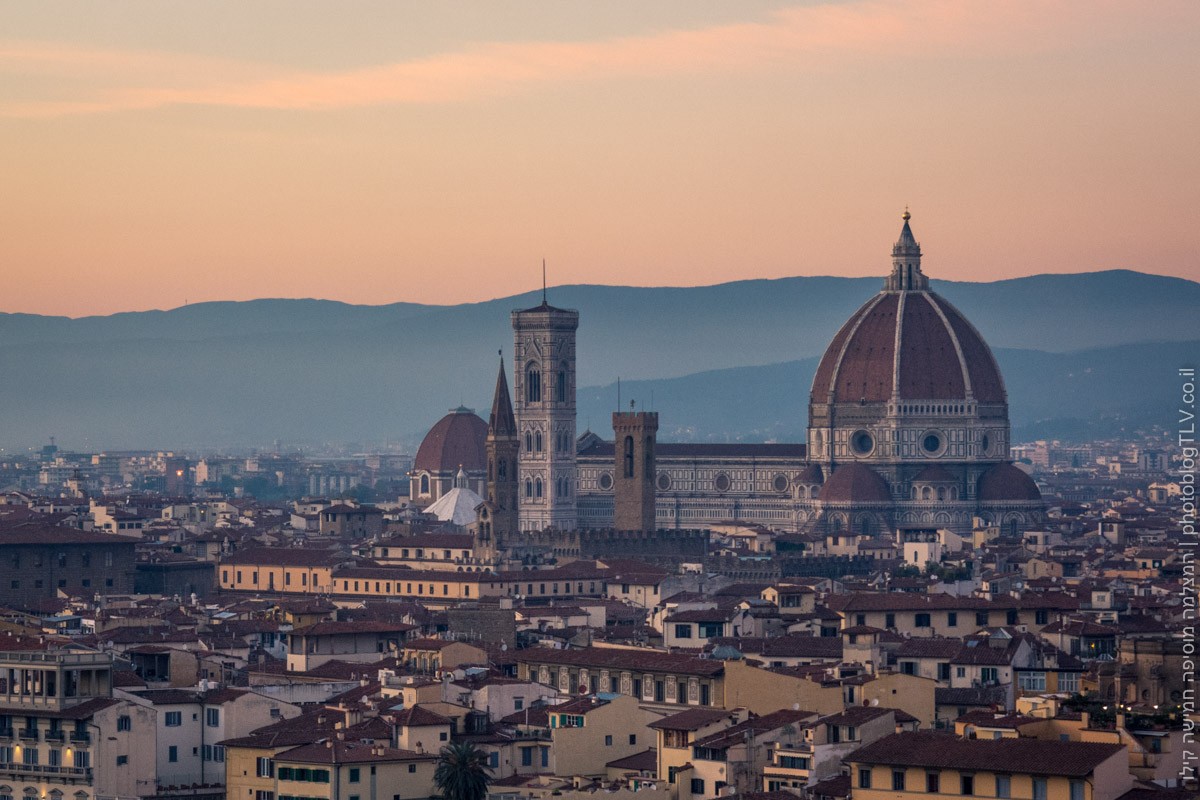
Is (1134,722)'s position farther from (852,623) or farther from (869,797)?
(852,623)

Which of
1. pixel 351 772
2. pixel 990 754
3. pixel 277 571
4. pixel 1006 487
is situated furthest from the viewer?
pixel 1006 487

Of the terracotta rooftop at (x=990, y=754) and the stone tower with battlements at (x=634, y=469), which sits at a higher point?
the stone tower with battlements at (x=634, y=469)

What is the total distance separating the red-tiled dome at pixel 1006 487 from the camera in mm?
192125

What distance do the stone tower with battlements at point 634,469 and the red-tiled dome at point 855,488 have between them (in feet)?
59.2

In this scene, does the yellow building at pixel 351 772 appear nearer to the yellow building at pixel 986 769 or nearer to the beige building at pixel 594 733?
the beige building at pixel 594 733

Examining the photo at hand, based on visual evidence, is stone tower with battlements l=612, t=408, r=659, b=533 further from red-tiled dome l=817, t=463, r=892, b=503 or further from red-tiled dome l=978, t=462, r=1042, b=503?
red-tiled dome l=978, t=462, r=1042, b=503

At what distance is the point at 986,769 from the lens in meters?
47.7

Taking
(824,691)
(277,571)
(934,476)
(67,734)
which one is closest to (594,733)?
(824,691)

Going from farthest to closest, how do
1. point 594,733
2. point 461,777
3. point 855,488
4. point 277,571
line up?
point 855,488, point 277,571, point 594,733, point 461,777

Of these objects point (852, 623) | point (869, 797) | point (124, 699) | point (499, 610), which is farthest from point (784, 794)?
point (499, 610)

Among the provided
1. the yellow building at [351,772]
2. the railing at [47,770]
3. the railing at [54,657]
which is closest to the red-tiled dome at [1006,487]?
the railing at [54,657]

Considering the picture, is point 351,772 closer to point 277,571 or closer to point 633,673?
point 633,673

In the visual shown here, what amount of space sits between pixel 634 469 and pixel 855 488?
20998 mm

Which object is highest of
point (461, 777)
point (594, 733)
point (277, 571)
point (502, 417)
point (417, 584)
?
point (502, 417)
